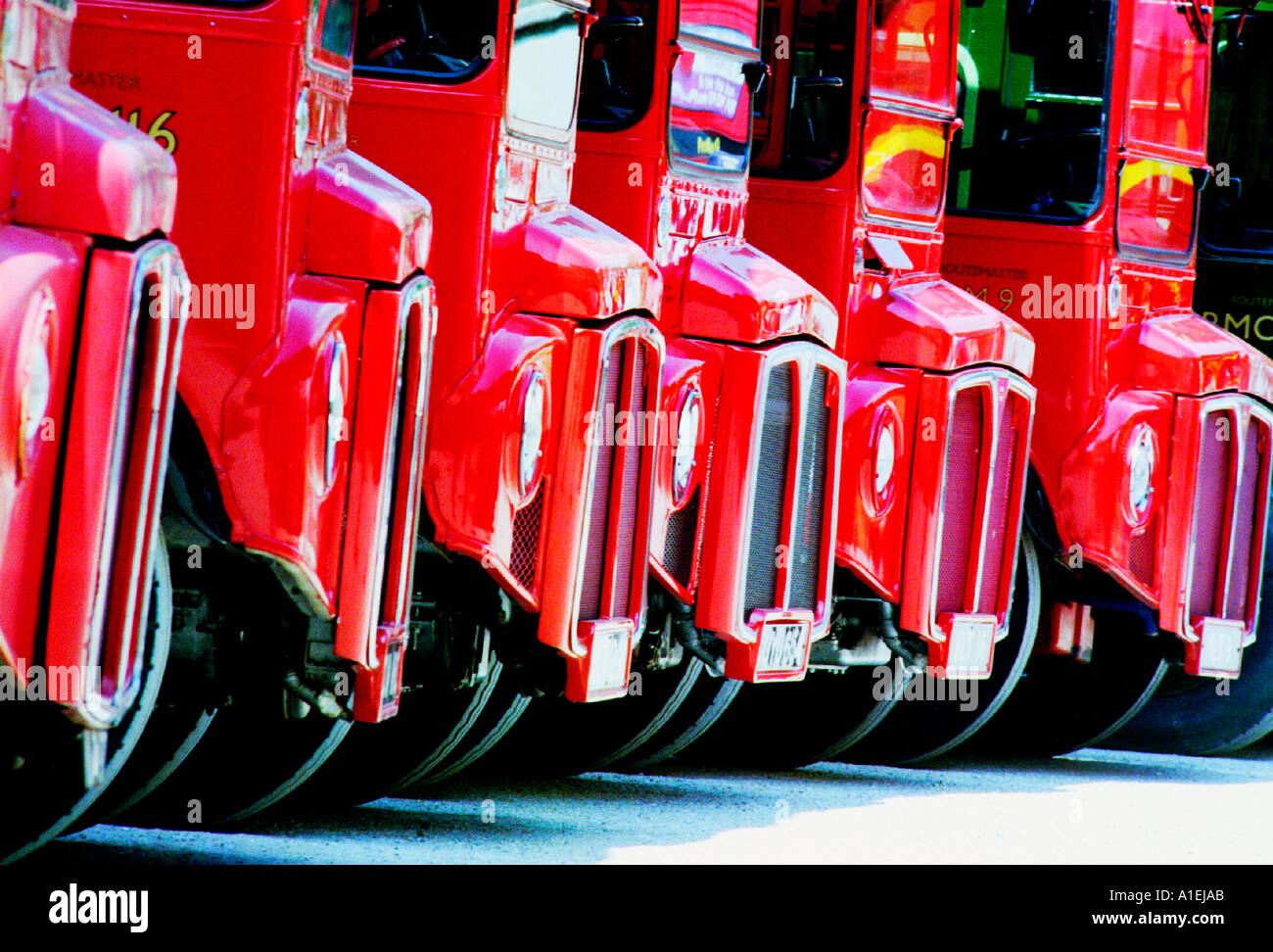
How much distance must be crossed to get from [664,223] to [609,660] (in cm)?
144

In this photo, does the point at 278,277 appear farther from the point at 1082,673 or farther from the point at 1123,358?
the point at 1082,673

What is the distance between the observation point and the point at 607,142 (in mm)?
7953

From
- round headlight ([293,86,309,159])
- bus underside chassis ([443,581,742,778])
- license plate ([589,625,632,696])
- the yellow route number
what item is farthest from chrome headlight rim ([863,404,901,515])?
the yellow route number

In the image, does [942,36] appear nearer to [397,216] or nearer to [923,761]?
[923,761]

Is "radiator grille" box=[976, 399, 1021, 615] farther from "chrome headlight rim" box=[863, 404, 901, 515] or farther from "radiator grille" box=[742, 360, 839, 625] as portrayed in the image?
"radiator grille" box=[742, 360, 839, 625]

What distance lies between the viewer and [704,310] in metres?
8.05

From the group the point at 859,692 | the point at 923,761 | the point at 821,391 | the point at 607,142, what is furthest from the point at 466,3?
the point at 923,761

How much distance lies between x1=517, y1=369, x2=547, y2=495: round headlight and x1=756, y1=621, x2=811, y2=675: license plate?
147 cm

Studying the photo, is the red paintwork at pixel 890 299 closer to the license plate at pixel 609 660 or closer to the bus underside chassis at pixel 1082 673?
the bus underside chassis at pixel 1082 673

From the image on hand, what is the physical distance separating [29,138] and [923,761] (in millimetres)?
6588

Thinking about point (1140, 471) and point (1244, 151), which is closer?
point (1140, 471)

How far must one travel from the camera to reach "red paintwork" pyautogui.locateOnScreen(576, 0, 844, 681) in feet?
25.9

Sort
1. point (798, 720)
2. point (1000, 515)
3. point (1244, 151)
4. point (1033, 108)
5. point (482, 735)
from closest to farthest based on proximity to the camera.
A: point (482, 735), point (1000, 515), point (798, 720), point (1033, 108), point (1244, 151)

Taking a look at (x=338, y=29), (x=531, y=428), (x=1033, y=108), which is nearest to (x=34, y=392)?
(x=338, y=29)
